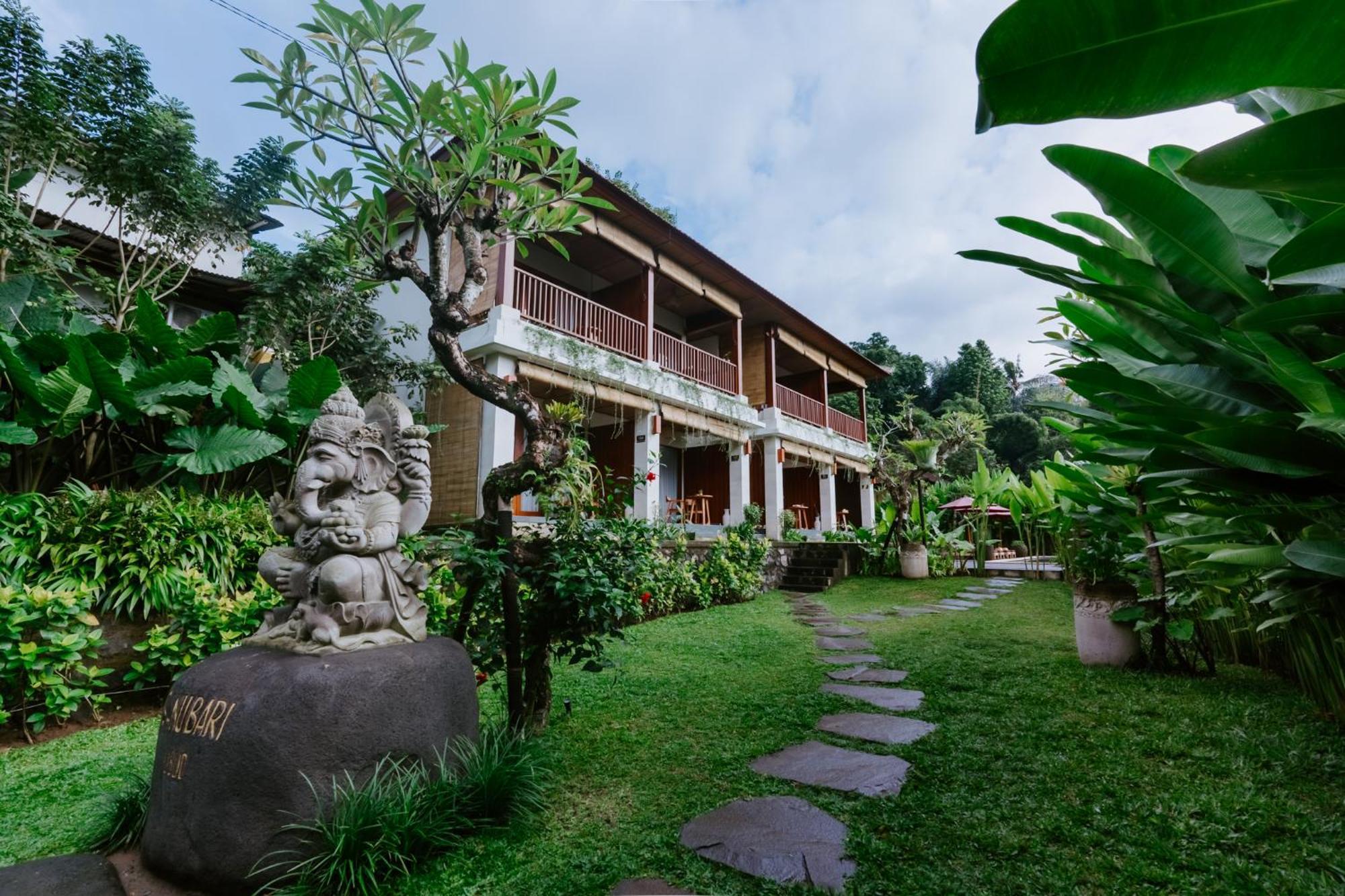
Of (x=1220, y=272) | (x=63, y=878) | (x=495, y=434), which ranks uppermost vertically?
(x=495, y=434)

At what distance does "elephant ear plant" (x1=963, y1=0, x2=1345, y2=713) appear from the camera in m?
0.68

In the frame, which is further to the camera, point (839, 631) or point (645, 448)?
point (645, 448)

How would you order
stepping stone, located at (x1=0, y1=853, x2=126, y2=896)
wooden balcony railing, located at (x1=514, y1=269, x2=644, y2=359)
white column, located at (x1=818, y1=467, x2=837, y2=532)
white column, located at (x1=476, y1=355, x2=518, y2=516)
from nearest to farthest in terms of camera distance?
stepping stone, located at (x1=0, y1=853, x2=126, y2=896), white column, located at (x1=476, y1=355, x2=518, y2=516), wooden balcony railing, located at (x1=514, y1=269, x2=644, y2=359), white column, located at (x1=818, y1=467, x2=837, y2=532)

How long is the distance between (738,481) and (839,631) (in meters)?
6.24

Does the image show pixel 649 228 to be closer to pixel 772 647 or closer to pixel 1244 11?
pixel 772 647

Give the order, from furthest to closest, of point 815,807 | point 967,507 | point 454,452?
point 967,507 < point 454,452 < point 815,807

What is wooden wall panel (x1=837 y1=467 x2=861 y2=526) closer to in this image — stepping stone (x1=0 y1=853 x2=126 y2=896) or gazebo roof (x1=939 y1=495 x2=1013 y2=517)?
gazebo roof (x1=939 y1=495 x2=1013 y2=517)

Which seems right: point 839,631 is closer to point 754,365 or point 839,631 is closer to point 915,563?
point 915,563

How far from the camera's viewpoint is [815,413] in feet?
48.9

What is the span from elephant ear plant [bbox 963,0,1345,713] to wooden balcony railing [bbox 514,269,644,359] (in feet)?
25.2

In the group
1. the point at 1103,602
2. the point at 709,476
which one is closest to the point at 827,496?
the point at 709,476

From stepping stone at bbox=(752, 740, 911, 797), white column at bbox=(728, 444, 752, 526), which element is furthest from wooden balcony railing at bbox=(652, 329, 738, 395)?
stepping stone at bbox=(752, 740, 911, 797)

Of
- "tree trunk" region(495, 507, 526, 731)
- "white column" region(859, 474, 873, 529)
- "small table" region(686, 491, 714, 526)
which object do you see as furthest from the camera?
"white column" region(859, 474, 873, 529)

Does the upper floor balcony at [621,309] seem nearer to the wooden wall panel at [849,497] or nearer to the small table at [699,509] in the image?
the small table at [699,509]
